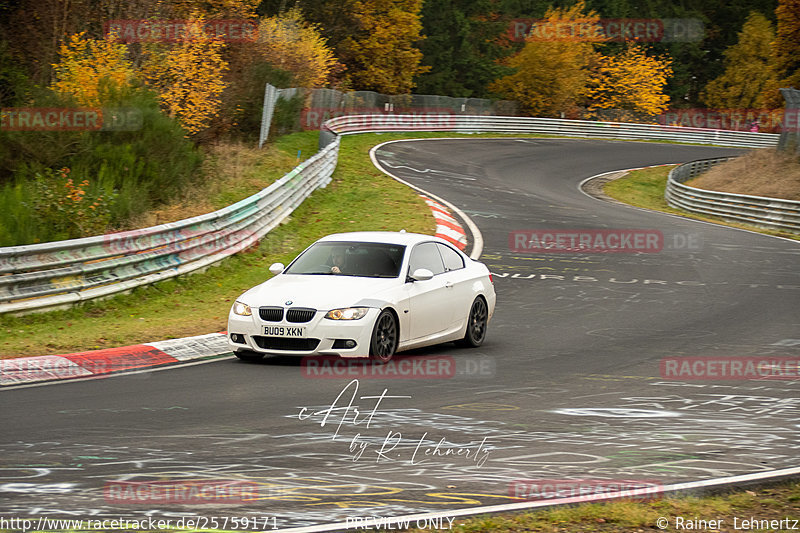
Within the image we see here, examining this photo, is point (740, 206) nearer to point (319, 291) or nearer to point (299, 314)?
point (319, 291)

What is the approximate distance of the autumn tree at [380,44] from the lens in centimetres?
7269

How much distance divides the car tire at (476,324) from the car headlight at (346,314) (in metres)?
2.21

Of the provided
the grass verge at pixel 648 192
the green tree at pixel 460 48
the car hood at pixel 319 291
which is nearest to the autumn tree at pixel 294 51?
the grass verge at pixel 648 192

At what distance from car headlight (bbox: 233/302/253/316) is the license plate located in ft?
1.00

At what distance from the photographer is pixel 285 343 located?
11.1 metres

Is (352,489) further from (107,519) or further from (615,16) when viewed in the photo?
(615,16)

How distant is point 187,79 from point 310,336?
64.5ft

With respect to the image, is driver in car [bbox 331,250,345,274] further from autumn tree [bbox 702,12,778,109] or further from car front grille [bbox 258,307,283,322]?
autumn tree [bbox 702,12,778,109]

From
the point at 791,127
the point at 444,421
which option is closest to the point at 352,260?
the point at 444,421

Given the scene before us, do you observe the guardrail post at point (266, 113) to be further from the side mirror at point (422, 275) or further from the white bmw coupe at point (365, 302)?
the side mirror at point (422, 275)

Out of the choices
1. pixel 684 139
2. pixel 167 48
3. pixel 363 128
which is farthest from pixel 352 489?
pixel 684 139

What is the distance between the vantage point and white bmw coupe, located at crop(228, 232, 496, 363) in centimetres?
1099

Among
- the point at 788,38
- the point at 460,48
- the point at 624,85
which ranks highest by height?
the point at 460,48

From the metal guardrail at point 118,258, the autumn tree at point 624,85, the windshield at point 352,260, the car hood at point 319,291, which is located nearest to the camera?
the car hood at point 319,291
